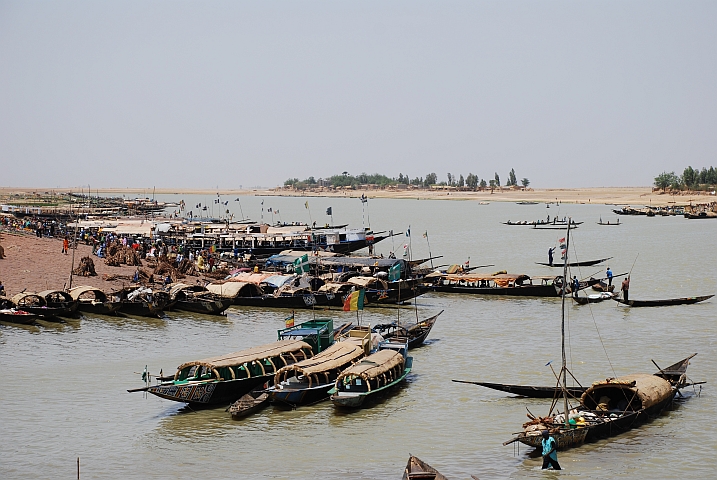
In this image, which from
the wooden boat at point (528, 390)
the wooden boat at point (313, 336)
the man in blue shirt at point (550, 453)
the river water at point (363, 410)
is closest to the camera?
the man in blue shirt at point (550, 453)

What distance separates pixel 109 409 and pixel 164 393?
2.26m

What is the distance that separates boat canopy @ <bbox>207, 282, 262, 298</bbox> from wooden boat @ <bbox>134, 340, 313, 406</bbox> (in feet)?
50.0

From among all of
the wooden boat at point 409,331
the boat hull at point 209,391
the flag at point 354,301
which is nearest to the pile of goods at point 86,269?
the flag at point 354,301

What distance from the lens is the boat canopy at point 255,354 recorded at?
21.9m

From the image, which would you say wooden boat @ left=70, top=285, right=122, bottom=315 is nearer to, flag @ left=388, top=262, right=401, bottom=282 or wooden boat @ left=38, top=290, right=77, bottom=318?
wooden boat @ left=38, top=290, right=77, bottom=318

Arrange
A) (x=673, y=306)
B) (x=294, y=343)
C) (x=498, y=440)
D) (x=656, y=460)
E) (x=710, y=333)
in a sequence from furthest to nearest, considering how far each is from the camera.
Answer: (x=673, y=306) → (x=710, y=333) → (x=294, y=343) → (x=498, y=440) → (x=656, y=460)

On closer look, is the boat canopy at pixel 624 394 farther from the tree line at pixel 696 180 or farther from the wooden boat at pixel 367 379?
the tree line at pixel 696 180

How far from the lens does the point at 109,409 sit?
2194 centimetres

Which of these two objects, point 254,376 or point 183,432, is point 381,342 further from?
point 183,432

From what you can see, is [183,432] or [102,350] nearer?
[183,432]

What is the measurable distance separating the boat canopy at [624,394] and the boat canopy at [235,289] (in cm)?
2185

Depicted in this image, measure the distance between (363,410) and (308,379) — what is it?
5.53ft

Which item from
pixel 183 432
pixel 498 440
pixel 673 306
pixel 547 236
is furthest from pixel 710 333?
pixel 547 236

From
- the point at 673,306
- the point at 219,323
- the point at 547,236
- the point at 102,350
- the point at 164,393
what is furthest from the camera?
the point at 547,236
